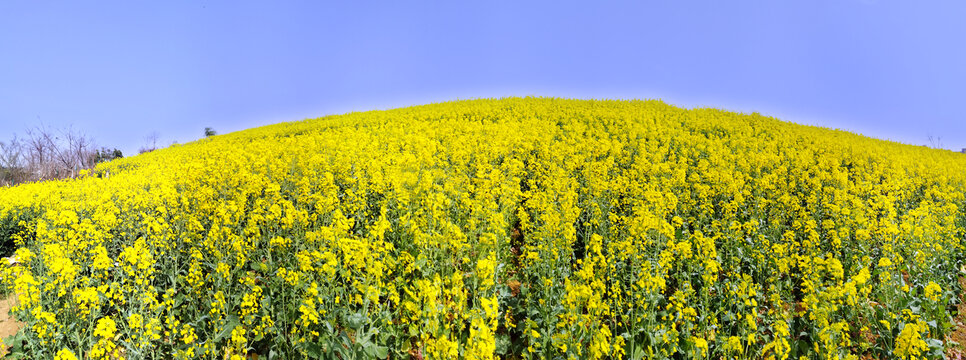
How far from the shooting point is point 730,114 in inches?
953

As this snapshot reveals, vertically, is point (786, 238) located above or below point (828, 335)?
above

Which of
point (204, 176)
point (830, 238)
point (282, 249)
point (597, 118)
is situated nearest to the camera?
point (282, 249)

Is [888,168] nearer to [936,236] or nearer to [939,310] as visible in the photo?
[936,236]

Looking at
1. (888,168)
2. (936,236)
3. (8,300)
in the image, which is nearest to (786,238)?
(936,236)

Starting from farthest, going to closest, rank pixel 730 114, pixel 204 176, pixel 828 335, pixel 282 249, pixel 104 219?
pixel 730 114
pixel 204 176
pixel 104 219
pixel 282 249
pixel 828 335

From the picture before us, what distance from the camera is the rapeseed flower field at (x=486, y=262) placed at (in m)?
4.78

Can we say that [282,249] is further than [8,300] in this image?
No

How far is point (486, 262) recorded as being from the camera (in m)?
4.52

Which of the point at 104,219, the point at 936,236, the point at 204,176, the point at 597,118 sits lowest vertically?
the point at 936,236

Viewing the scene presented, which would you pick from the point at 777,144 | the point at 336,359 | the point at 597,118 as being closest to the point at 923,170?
the point at 777,144

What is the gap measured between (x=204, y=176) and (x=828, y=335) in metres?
12.2

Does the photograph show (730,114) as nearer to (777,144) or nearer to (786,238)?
(777,144)

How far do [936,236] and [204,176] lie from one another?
15.4m

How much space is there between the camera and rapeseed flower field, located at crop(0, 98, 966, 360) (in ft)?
15.7
